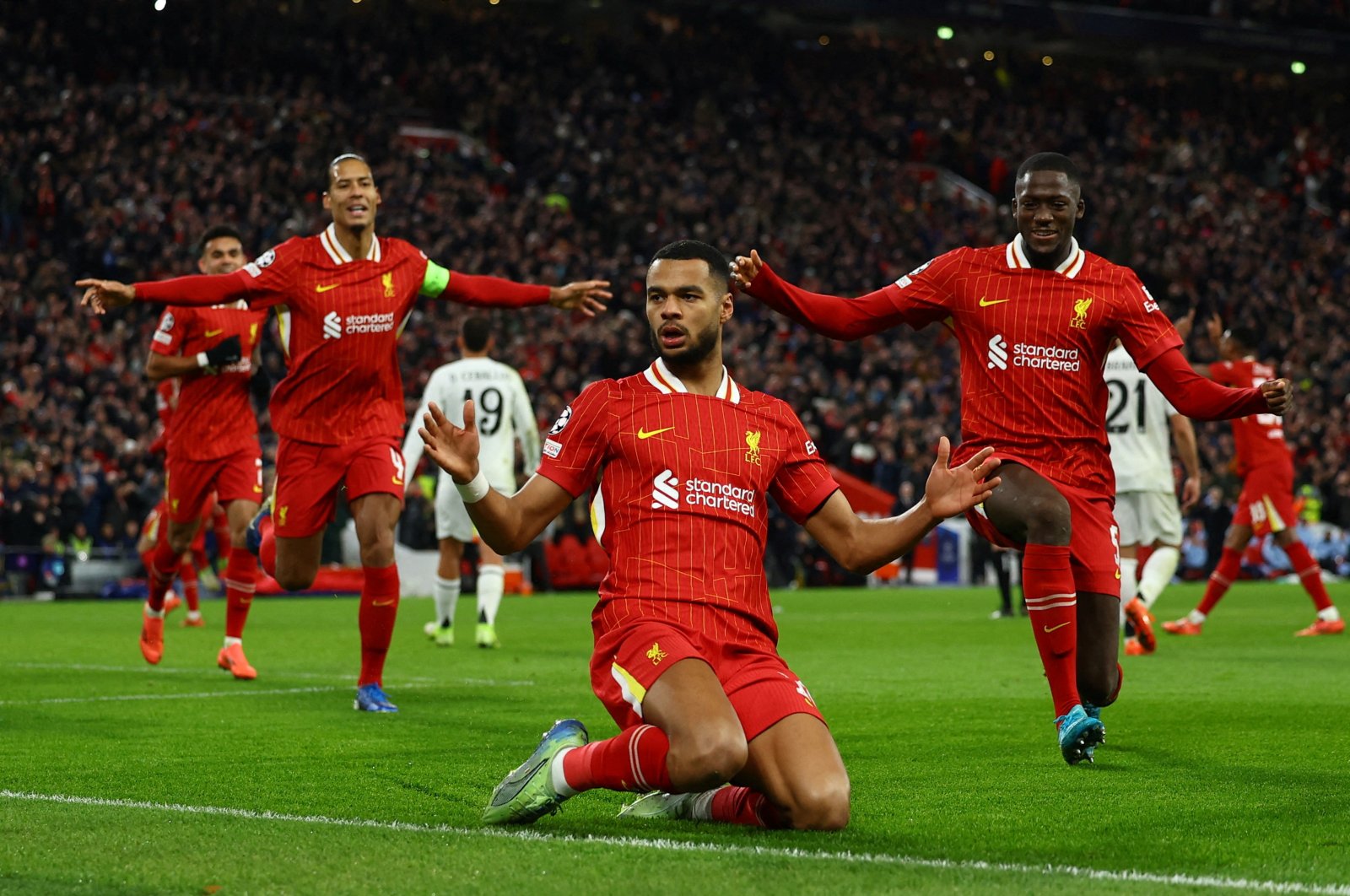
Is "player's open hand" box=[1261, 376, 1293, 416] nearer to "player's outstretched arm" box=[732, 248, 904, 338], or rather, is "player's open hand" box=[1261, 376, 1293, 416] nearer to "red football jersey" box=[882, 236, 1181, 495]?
"red football jersey" box=[882, 236, 1181, 495]

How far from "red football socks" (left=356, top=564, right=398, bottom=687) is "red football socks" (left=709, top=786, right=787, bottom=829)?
11.7ft

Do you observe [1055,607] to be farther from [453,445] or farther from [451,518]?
[451,518]

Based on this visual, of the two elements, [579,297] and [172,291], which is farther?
[579,297]

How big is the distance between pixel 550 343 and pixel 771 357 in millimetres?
4196

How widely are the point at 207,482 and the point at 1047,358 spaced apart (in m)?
6.03

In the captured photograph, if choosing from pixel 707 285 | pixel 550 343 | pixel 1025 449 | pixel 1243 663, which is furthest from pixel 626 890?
pixel 550 343

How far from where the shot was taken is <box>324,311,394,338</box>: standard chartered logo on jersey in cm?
837

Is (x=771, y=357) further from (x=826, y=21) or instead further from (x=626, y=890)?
(x=626, y=890)

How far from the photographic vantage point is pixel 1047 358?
6730mm

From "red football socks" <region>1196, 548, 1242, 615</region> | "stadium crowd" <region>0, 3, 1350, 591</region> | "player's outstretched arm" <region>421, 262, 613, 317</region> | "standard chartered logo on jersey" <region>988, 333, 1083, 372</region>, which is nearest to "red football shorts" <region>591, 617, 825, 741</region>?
"standard chartered logo on jersey" <region>988, 333, 1083, 372</region>

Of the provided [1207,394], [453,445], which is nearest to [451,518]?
[1207,394]

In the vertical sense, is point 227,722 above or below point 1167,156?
below

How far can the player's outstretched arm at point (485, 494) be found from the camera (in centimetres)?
469

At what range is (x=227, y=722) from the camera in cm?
766
